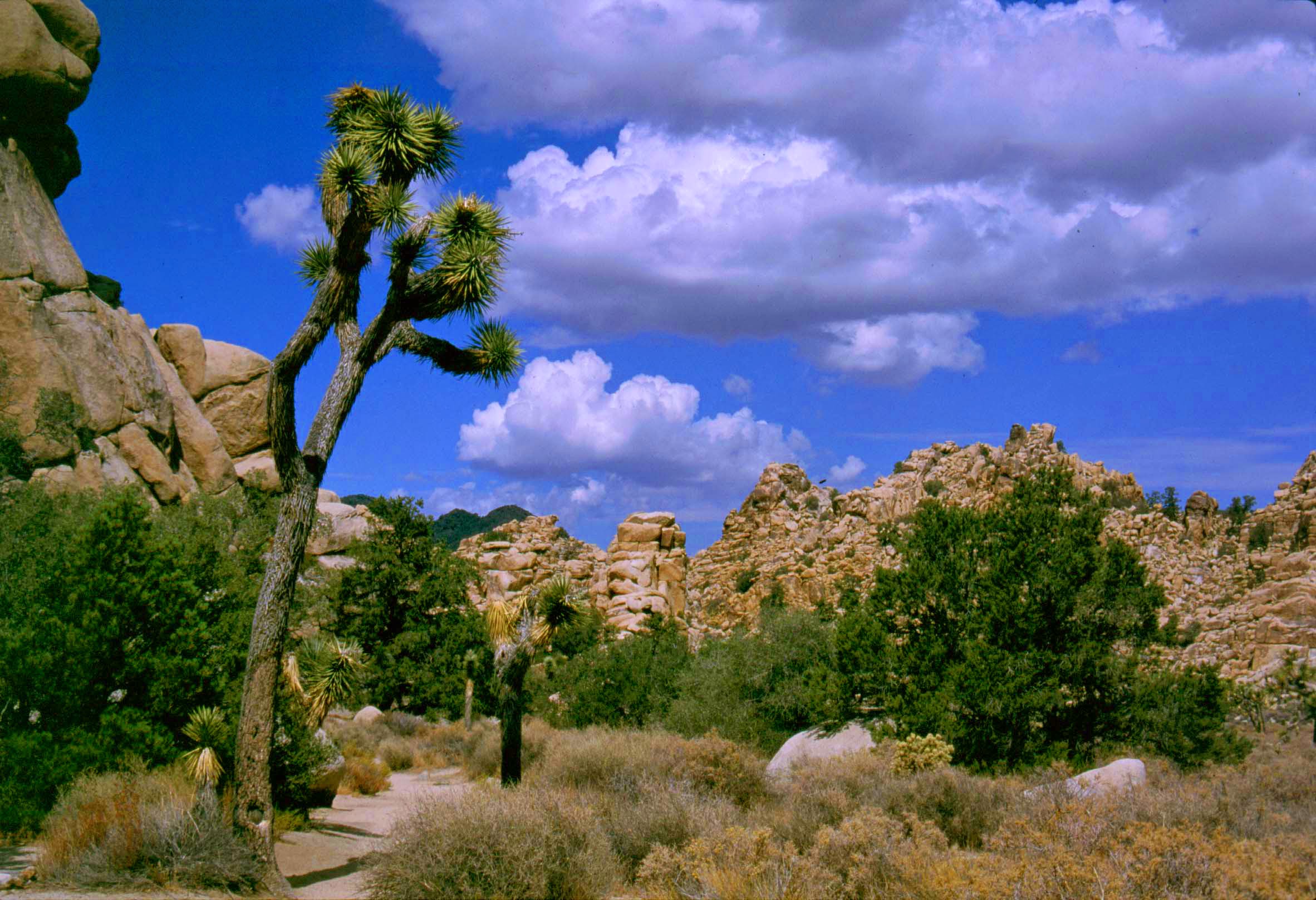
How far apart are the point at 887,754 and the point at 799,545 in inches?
1232

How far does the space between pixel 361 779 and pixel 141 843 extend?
12.4m

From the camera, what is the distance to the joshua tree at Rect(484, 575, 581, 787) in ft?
53.9

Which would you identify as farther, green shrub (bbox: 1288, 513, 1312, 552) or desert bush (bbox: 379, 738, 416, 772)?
green shrub (bbox: 1288, 513, 1312, 552)

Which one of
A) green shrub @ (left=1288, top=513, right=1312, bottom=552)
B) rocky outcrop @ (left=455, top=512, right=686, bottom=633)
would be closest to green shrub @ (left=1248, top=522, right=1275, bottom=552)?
green shrub @ (left=1288, top=513, right=1312, bottom=552)

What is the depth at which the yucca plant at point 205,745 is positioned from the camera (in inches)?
426

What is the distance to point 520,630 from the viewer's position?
1686 centimetres

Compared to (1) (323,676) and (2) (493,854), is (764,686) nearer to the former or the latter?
(1) (323,676)

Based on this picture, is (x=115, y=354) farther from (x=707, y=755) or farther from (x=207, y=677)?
(x=707, y=755)

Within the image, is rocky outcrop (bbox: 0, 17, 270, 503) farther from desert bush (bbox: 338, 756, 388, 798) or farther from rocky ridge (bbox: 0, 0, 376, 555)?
desert bush (bbox: 338, 756, 388, 798)

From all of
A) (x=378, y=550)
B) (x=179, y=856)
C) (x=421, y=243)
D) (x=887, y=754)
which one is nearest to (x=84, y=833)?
(x=179, y=856)

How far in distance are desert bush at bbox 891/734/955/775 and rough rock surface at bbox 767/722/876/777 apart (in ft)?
6.01

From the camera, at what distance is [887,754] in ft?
53.9

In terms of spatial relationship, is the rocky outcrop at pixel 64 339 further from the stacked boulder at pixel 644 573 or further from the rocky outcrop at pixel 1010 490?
the rocky outcrop at pixel 1010 490

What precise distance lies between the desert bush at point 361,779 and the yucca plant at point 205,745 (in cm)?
898
